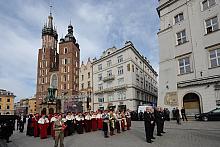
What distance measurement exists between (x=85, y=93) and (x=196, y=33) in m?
43.8

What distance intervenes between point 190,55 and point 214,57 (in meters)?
2.85

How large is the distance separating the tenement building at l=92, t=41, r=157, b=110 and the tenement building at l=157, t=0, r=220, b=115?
790 inches

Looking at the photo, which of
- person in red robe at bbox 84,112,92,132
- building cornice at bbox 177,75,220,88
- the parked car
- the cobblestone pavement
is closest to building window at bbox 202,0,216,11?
building cornice at bbox 177,75,220,88

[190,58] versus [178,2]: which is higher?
[178,2]

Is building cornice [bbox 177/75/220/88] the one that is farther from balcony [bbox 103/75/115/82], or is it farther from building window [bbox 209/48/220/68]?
balcony [bbox 103/75/115/82]

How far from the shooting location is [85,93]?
6278 centimetres

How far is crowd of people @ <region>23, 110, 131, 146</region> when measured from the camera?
47.9ft

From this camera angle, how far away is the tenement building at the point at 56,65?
251ft

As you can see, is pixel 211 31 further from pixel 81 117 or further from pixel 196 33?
pixel 81 117

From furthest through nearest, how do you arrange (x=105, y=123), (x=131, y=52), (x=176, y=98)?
(x=131, y=52), (x=176, y=98), (x=105, y=123)

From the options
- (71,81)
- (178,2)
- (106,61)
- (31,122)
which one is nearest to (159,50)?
(178,2)

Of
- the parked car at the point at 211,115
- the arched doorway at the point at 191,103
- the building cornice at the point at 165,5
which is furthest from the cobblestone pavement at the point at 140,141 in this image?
the building cornice at the point at 165,5

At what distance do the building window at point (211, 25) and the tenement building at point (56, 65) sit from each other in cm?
5385

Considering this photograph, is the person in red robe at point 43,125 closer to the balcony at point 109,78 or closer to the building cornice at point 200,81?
the building cornice at point 200,81
